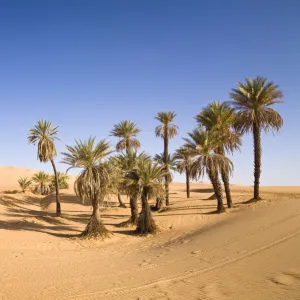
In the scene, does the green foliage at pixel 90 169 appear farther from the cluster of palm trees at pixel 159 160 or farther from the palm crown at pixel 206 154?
the palm crown at pixel 206 154

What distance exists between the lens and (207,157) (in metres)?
23.2

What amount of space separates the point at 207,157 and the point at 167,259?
1249cm

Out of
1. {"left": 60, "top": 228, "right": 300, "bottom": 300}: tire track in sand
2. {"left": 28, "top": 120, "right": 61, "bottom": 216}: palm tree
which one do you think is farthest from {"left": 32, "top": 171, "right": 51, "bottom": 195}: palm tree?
{"left": 60, "top": 228, "right": 300, "bottom": 300}: tire track in sand

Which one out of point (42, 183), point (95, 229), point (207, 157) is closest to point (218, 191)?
point (207, 157)

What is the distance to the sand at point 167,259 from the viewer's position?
7.98m

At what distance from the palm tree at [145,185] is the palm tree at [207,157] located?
4.25 m

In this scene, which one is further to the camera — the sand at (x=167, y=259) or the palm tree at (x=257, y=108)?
the palm tree at (x=257, y=108)

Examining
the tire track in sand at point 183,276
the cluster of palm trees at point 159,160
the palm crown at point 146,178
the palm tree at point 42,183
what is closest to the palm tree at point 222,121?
the cluster of palm trees at point 159,160

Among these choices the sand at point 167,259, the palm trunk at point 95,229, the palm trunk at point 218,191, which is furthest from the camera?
the palm trunk at point 218,191

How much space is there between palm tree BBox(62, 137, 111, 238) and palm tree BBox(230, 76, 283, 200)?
14200 mm

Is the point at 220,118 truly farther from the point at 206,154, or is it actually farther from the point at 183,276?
the point at 183,276

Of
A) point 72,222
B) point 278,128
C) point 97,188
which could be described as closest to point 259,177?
point 278,128

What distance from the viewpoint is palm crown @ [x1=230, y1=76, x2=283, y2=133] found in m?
25.6

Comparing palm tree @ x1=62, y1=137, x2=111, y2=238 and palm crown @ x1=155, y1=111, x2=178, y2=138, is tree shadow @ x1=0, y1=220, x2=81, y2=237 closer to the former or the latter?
palm tree @ x1=62, y1=137, x2=111, y2=238
